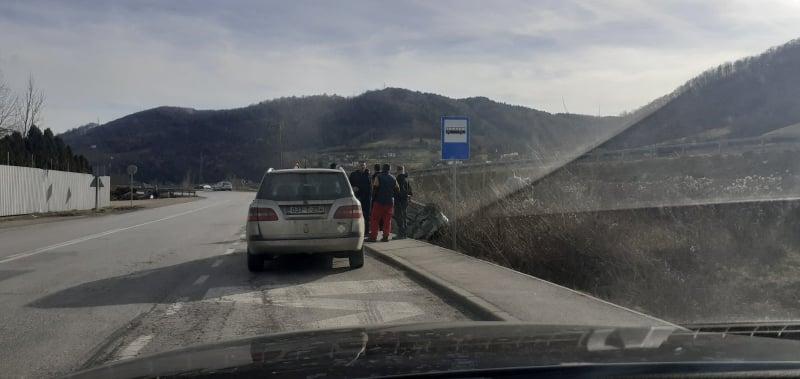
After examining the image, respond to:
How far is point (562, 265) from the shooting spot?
13.0m

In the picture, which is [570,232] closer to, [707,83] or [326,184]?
[326,184]

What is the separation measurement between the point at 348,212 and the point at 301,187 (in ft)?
2.95

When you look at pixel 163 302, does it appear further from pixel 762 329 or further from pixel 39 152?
pixel 39 152

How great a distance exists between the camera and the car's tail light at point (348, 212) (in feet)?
36.4

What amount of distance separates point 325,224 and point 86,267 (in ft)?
15.0

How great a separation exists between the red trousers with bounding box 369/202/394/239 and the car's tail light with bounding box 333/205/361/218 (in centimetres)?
414

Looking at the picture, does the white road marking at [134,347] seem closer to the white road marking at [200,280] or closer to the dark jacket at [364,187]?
the white road marking at [200,280]

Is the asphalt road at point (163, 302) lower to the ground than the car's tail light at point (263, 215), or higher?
lower

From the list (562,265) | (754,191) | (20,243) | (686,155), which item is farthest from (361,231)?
(686,155)

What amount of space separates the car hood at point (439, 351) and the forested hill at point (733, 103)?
33120 mm

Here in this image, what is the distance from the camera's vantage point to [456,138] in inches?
545

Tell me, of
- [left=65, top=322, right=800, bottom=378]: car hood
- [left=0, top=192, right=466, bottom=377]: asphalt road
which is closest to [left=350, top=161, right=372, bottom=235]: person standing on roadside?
[left=0, top=192, right=466, bottom=377]: asphalt road

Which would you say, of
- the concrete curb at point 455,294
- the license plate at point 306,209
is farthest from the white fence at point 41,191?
the concrete curb at point 455,294

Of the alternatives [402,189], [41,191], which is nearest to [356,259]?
[402,189]
